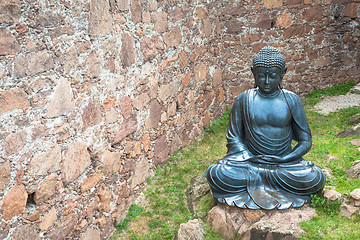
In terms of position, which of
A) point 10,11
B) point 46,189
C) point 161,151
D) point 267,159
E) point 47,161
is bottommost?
point 161,151

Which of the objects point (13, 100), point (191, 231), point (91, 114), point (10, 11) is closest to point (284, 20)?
point (91, 114)

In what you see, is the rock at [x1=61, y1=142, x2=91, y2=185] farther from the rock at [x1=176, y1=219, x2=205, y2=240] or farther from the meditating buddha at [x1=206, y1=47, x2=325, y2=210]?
the meditating buddha at [x1=206, y1=47, x2=325, y2=210]

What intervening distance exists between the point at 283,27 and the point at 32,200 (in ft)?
19.4

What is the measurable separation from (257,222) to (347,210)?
2.79ft

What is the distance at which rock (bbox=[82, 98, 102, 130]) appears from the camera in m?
3.81

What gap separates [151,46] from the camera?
505cm

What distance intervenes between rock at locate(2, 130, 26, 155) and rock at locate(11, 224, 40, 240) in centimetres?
64

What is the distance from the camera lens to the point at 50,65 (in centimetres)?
330

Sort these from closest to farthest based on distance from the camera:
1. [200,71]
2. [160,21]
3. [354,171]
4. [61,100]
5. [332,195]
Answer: [61,100] < [332,195] < [354,171] < [160,21] < [200,71]

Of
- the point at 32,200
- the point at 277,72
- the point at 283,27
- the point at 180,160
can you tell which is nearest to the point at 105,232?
the point at 32,200

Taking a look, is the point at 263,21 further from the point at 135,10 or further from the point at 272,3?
the point at 135,10

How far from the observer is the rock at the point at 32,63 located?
2.97 m

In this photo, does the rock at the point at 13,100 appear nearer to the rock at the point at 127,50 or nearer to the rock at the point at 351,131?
the rock at the point at 127,50

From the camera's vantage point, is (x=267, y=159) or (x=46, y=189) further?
(x=267, y=159)
